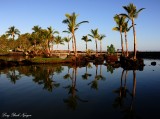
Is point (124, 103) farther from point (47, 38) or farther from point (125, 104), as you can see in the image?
point (47, 38)

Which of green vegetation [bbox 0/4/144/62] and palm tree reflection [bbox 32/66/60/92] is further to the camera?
green vegetation [bbox 0/4/144/62]

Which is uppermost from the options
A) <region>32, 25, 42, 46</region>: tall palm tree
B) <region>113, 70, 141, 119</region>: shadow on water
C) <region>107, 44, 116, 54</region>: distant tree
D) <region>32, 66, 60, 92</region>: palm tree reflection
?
<region>32, 25, 42, 46</region>: tall palm tree

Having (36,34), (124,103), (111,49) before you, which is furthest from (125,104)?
(36,34)

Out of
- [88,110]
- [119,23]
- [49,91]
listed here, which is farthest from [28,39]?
[88,110]

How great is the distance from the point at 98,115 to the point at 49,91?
7.96 metres

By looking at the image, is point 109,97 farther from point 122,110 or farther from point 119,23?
point 119,23

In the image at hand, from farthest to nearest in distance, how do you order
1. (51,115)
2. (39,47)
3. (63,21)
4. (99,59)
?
(39,47) < (99,59) < (63,21) < (51,115)

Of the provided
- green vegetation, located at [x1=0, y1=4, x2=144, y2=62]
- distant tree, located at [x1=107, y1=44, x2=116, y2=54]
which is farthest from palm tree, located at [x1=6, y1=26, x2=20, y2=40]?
distant tree, located at [x1=107, y1=44, x2=116, y2=54]

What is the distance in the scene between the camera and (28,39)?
334 feet

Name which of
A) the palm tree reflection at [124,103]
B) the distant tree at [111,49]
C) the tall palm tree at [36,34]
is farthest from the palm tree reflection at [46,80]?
the tall palm tree at [36,34]

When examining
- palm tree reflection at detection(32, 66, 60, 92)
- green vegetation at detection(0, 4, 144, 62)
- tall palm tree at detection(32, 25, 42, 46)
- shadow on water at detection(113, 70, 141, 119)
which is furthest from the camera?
tall palm tree at detection(32, 25, 42, 46)

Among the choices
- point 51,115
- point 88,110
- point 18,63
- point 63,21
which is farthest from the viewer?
point 63,21

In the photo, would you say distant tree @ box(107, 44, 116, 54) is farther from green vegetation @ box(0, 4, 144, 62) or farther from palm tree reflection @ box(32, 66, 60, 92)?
palm tree reflection @ box(32, 66, 60, 92)

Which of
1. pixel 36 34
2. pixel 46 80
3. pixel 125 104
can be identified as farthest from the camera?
pixel 36 34
